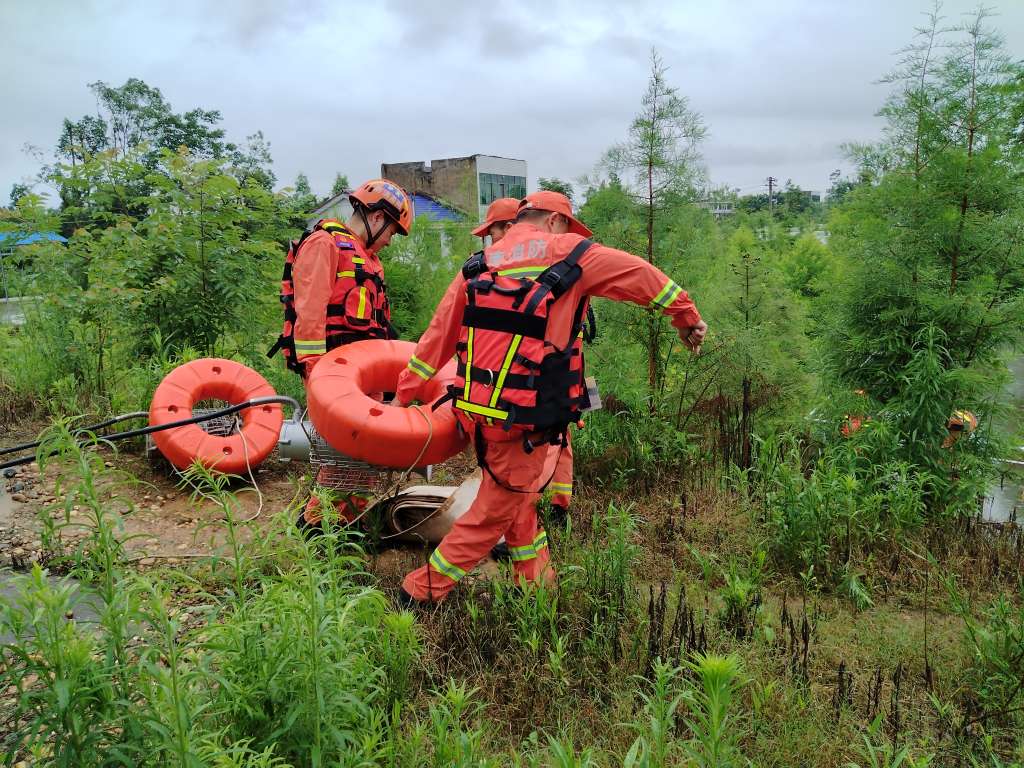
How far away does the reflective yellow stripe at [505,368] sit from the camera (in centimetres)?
301

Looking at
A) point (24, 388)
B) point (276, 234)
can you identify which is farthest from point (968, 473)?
point (24, 388)

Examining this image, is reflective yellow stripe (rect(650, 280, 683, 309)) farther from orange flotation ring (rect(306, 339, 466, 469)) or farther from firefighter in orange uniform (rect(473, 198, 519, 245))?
firefighter in orange uniform (rect(473, 198, 519, 245))

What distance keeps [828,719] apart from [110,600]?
7.70ft

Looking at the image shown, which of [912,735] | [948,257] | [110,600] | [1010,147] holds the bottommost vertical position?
[912,735]

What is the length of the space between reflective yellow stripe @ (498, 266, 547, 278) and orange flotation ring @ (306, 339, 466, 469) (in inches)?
33.5

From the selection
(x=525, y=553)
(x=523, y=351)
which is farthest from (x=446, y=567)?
(x=523, y=351)

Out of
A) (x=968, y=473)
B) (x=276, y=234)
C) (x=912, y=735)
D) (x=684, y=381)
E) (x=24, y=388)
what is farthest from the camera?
(x=276, y=234)

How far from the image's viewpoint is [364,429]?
132 inches

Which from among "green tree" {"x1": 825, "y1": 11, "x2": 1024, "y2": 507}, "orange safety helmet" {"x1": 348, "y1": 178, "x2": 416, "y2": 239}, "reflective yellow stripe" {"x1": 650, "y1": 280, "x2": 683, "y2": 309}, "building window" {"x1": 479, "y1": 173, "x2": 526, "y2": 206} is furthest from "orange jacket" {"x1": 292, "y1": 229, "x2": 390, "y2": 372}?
"building window" {"x1": 479, "y1": 173, "x2": 526, "y2": 206}

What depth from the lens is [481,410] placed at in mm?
3066

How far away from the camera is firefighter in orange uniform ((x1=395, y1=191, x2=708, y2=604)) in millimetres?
3012

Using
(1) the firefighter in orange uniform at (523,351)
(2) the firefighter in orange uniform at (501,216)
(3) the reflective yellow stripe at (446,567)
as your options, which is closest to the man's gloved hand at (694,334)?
(1) the firefighter in orange uniform at (523,351)

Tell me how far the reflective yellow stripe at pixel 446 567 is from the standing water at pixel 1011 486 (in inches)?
132

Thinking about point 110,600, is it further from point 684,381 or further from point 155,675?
point 684,381
